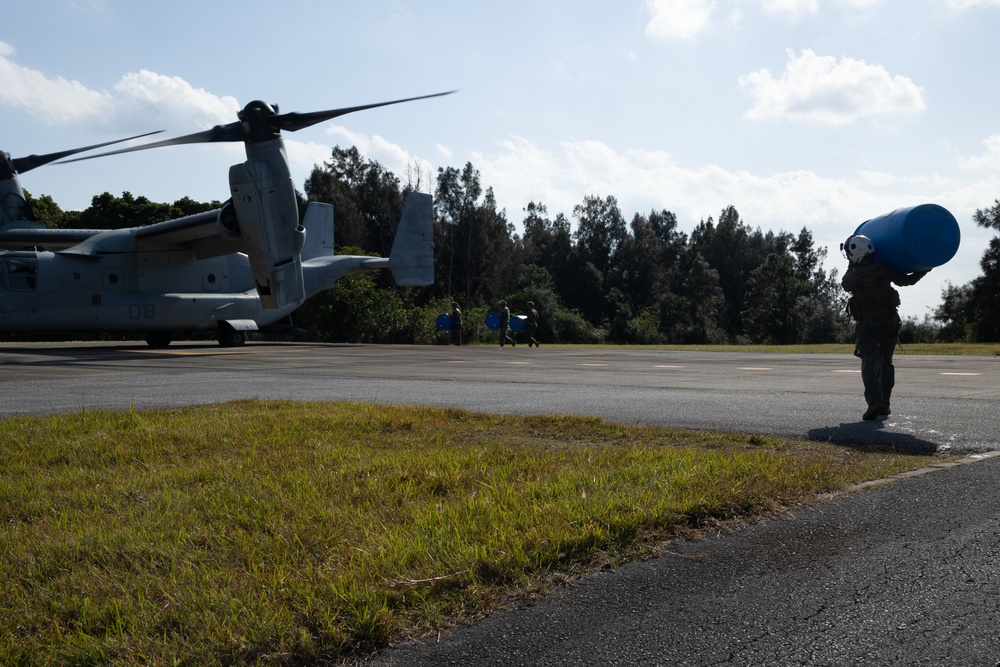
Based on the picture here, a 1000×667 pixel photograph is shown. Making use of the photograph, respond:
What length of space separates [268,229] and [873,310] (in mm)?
16079

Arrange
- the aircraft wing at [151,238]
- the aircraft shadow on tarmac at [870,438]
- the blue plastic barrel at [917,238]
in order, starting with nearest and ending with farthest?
the aircraft shadow on tarmac at [870,438] → the blue plastic barrel at [917,238] → the aircraft wing at [151,238]

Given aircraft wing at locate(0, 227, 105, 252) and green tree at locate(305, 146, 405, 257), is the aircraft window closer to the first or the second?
aircraft wing at locate(0, 227, 105, 252)

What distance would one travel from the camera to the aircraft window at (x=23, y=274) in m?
23.1

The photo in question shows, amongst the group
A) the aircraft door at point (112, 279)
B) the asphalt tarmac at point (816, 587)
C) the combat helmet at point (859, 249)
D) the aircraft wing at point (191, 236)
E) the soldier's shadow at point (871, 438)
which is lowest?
the asphalt tarmac at point (816, 587)

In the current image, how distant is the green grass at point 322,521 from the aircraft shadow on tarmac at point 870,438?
0.95 feet

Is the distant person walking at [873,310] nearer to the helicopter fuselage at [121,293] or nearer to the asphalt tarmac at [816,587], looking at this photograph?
the asphalt tarmac at [816,587]

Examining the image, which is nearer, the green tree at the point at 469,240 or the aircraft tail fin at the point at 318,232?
the aircraft tail fin at the point at 318,232

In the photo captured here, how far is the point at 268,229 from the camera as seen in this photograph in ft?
67.7

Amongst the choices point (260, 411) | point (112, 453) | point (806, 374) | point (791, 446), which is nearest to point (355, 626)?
point (112, 453)

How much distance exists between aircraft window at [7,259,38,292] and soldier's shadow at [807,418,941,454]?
74.2 feet

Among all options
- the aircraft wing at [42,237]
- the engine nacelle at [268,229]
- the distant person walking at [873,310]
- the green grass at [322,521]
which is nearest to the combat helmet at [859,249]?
the distant person walking at [873,310]

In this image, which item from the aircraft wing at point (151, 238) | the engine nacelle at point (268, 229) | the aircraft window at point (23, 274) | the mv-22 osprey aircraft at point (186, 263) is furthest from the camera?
the aircraft wing at point (151, 238)

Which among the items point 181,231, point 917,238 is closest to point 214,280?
point 181,231

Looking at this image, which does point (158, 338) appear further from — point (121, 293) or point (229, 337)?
point (121, 293)
